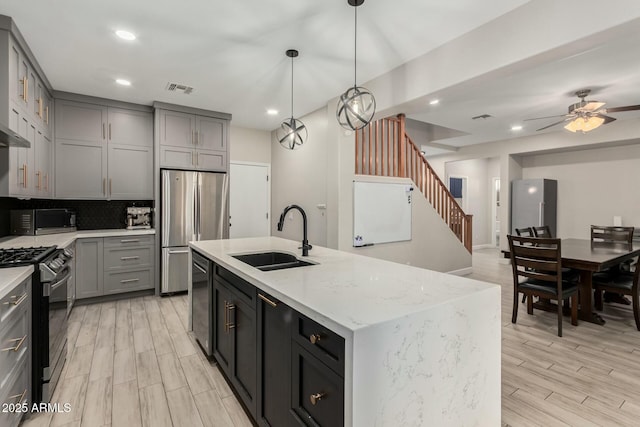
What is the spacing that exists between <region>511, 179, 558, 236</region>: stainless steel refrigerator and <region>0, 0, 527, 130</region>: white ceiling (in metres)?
4.84

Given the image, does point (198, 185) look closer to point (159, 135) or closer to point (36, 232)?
point (159, 135)

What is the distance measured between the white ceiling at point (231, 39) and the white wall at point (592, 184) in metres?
5.46

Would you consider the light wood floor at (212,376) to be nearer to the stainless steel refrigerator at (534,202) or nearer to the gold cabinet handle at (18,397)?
the gold cabinet handle at (18,397)

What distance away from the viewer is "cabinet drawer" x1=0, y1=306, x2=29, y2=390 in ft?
4.96

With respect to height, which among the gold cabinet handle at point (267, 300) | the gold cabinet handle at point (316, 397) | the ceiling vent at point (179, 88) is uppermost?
the ceiling vent at point (179, 88)

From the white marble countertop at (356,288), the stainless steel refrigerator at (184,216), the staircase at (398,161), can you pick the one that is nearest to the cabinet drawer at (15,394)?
the white marble countertop at (356,288)

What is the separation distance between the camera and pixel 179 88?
388 centimetres

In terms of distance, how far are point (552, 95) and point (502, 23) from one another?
7.86 ft

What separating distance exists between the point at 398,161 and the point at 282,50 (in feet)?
8.70

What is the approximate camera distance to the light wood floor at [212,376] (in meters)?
1.92

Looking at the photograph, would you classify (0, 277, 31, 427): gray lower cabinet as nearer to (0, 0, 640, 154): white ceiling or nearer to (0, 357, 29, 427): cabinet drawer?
(0, 357, 29, 427): cabinet drawer

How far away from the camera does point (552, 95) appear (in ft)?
13.6

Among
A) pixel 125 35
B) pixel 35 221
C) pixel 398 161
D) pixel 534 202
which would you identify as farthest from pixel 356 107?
pixel 534 202

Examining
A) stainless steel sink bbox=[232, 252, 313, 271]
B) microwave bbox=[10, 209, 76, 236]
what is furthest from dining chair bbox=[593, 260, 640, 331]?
microwave bbox=[10, 209, 76, 236]
